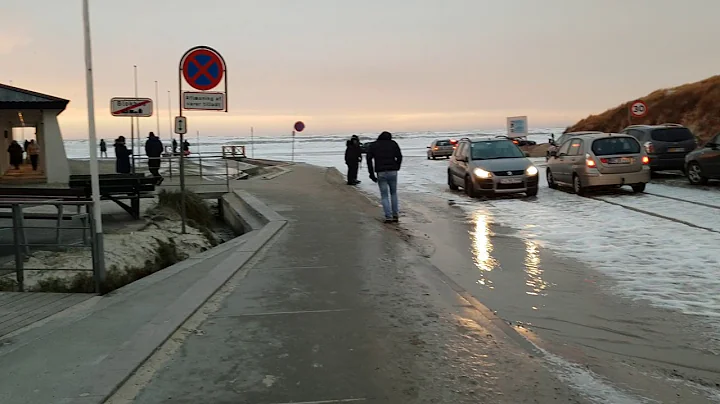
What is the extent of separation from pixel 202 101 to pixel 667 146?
15506 millimetres

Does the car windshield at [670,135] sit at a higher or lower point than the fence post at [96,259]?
higher

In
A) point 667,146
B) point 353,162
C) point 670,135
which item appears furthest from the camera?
point 353,162

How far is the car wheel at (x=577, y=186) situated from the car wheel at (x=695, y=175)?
11.7ft

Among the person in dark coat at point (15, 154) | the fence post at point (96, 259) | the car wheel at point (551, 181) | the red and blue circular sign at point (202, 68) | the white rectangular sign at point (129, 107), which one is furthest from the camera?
the person in dark coat at point (15, 154)

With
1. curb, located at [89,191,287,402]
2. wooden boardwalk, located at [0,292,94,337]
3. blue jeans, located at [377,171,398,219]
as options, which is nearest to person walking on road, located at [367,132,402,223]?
blue jeans, located at [377,171,398,219]

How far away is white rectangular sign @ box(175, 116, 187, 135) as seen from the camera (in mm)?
10086

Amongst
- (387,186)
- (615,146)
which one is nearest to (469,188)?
(615,146)

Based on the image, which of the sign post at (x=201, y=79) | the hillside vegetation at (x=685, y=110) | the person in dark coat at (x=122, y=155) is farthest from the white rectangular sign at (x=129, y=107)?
the hillside vegetation at (x=685, y=110)

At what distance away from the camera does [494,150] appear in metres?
17.4

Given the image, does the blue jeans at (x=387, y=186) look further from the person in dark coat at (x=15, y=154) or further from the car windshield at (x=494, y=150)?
the person in dark coat at (x=15, y=154)

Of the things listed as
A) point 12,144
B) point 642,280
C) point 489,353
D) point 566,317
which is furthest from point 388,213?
point 12,144

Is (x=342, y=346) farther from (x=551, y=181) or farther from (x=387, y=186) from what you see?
(x=551, y=181)

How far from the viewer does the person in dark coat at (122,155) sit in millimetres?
21766

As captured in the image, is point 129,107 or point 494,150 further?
point 494,150
